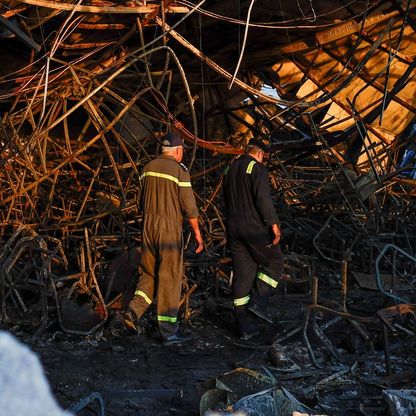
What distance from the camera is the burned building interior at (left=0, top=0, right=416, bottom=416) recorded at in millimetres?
4879

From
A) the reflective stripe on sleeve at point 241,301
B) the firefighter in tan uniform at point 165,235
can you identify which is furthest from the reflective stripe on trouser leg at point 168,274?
the reflective stripe on sleeve at point 241,301

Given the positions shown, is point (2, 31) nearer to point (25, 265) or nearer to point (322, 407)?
point (25, 265)

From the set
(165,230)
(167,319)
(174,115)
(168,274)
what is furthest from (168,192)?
(174,115)

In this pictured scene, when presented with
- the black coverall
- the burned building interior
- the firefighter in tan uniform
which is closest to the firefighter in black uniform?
the black coverall

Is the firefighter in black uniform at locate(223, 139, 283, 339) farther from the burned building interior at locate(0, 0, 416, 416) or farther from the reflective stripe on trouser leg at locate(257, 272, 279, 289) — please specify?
the burned building interior at locate(0, 0, 416, 416)

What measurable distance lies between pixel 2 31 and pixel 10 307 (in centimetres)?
274

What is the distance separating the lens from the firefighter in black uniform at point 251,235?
648cm

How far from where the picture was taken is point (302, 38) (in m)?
8.75

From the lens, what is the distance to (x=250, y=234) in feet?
21.5

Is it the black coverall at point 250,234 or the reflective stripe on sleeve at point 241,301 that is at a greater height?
the black coverall at point 250,234

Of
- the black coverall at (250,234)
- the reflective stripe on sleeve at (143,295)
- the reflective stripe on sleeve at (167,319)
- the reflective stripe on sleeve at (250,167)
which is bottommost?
the reflective stripe on sleeve at (167,319)

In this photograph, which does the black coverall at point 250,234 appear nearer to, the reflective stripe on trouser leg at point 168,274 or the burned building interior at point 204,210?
the burned building interior at point 204,210

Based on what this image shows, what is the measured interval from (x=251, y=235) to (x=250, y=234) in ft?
0.05

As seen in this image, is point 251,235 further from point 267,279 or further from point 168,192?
point 168,192
